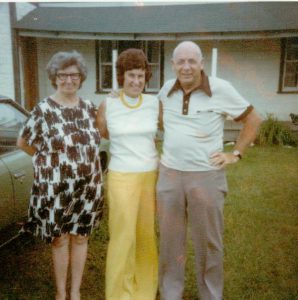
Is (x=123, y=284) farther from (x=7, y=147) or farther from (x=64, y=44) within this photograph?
→ (x=64, y=44)

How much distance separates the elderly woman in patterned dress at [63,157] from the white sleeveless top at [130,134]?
4.9 inches

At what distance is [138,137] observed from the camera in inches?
103

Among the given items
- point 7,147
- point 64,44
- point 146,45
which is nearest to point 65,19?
point 64,44

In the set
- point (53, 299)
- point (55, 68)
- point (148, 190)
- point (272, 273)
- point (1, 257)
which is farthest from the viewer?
point (1, 257)

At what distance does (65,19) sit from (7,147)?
31.5 feet

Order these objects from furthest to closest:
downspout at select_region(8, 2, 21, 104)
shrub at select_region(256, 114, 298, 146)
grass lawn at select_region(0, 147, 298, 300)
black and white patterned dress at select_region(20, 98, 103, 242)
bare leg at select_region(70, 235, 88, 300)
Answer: downspout at select_region(8, 2, 21, 104) < shrub at select_region(256, 114, 298, 146) < grass lawn at select_region(0, 147, 298, 300) < bare leg at select_region(70, 235, 88, 300) < black and white patterned dress at select_region(20, 98, 103, 242)

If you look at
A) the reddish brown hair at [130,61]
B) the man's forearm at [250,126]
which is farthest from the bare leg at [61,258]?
the man's forearm at [250,126]

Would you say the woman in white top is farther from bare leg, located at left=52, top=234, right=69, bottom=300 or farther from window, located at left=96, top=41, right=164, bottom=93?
window, located at left=96, top=41, right=164, bottom=93

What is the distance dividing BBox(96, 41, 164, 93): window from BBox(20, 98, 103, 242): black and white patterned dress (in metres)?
9.39

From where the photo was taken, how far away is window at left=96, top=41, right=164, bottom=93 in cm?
1190

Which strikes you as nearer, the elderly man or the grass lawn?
the elderly man

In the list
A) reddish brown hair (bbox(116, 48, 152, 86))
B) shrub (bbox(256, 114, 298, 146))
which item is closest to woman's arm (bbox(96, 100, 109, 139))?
reddish brown hair (bbox(116, 48, 152, 86))

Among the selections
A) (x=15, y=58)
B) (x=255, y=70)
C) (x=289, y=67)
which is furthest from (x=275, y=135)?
(x=15, y=58)

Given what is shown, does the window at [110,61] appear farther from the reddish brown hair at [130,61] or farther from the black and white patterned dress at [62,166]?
the black and white patterned dress at [62,166]
